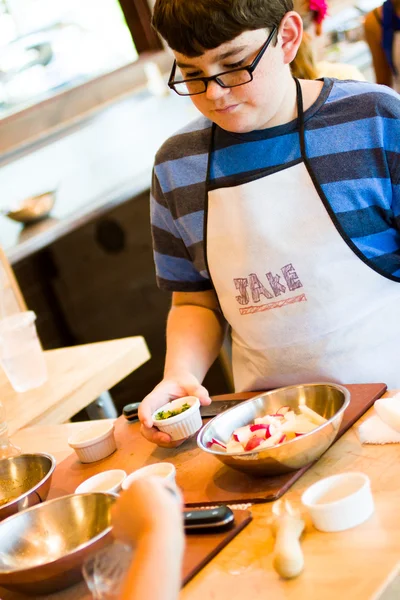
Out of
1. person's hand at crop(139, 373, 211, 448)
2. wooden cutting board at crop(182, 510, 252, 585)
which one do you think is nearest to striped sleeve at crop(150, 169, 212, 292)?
person's hand at crop(139, 373, 211, 448)

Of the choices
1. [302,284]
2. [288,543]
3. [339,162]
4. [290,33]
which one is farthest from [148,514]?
[290,33]

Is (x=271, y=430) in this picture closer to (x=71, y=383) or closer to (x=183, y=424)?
(x=183, y=424)

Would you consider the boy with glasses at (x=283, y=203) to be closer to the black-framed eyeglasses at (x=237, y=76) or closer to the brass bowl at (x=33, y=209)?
the black-framed eyeglasses at (x=237, y=76)

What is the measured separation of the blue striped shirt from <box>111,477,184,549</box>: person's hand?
87cm

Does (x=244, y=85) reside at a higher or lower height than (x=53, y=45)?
lower

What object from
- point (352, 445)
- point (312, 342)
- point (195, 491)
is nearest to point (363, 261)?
point (312, 342)

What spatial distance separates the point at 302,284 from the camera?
5.68 ft

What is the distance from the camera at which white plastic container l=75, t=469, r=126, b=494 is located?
1.53 meters

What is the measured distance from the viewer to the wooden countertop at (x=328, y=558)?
3.58 feet

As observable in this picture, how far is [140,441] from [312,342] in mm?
421

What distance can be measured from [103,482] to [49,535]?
0.17 m

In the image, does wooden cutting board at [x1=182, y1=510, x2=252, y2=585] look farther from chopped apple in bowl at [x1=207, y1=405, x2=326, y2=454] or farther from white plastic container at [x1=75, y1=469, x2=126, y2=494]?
white plastic container at [x1=75, y1=469, x2=126, y2=494]

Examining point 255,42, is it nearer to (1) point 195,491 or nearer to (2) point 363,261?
(2) point 363,261

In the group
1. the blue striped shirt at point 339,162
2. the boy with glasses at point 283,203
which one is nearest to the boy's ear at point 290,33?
the boy with glasses at point 283,203
